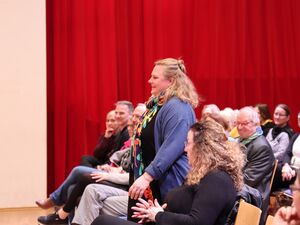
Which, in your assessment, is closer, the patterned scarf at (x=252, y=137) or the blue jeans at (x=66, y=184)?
the patterned scarf at (x=252, y=137)


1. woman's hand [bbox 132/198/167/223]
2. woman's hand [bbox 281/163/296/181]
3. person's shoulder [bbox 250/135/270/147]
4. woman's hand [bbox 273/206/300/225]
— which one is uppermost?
woman's hand [bbox 273/206/300/225]

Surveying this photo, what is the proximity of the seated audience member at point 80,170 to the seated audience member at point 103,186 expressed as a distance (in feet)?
0.86

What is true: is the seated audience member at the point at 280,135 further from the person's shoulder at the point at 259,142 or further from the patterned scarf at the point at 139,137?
the patterned scarf at the point at 139,137

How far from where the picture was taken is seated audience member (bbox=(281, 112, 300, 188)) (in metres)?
4.60

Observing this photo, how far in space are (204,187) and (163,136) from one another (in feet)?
1.89

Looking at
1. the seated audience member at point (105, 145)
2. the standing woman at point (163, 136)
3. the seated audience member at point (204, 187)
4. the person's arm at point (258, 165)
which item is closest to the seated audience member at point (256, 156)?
the person's arm at point (258, 165)

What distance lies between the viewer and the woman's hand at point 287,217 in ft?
6.09

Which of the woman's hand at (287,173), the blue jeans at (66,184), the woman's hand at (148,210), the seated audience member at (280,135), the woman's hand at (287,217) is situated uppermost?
the woman's hand at (287,217)

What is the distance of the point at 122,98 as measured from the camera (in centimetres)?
696

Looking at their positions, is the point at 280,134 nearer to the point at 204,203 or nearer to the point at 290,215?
the point at 204,203
